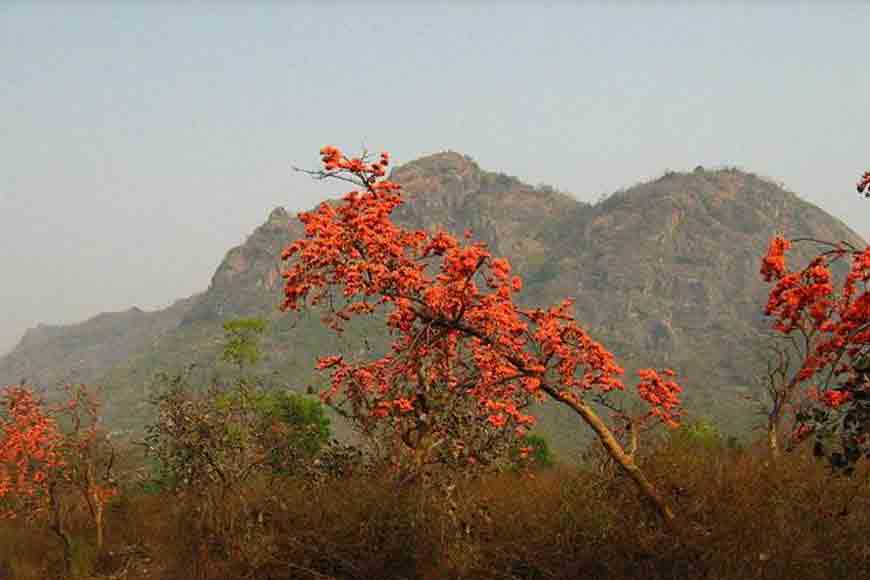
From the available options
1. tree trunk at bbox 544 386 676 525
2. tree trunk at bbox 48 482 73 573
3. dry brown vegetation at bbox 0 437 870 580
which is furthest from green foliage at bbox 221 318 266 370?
tree trunk at bbox 544 386 676 525

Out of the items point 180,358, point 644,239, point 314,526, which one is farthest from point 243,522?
point 644,239

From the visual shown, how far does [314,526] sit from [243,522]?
133 cm

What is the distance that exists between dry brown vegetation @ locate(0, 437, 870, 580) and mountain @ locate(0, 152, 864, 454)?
82593mm

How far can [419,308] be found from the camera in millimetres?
10961

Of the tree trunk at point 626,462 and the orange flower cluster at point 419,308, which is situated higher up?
the orange flower cluster at point 419,308

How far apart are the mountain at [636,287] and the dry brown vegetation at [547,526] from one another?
8259cm

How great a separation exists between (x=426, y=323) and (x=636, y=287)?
154664 mm

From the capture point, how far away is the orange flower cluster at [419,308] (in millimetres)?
10555

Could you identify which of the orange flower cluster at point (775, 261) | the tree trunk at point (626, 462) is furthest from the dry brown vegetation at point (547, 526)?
the orange flower cluster at point (775, 261)

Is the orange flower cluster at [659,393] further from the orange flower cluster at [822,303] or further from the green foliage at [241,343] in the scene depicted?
the green foliage at [241,343]

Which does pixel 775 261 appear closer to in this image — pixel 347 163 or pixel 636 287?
pixel 347 163

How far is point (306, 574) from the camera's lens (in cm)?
1267

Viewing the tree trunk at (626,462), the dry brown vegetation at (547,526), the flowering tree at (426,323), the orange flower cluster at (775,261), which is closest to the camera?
the orange flower cluster at (775,261)

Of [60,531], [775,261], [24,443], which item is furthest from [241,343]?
[775,261]
